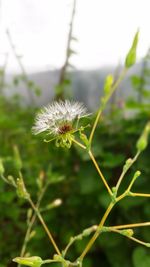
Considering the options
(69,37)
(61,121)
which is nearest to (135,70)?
(69,37)

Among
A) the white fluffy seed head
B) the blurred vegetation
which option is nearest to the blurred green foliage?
the blurred vegetation

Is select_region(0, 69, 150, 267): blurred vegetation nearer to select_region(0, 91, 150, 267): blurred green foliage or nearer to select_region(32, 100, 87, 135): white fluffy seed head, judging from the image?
select_region(0, 91, 150, 267): blurred green foliage

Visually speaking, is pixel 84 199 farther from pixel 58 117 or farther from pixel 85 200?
pixel 58 117

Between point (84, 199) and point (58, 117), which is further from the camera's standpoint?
point (84, 199)

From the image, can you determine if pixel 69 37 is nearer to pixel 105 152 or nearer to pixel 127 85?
pixel 105 152

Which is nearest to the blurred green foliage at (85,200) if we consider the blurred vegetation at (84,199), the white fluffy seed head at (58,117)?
the blurred vegetation at (84,199)

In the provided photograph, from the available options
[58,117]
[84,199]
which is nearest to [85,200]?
[84,199]
